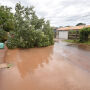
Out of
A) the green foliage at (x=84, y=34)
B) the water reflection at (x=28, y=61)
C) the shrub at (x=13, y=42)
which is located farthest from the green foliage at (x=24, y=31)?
the green foliage at (x=84, y=34)

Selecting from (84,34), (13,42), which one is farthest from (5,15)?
(84,34)

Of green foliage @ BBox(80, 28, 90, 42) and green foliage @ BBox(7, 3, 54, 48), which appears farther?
green foliage @ BBox(80, 28, 90, 42)

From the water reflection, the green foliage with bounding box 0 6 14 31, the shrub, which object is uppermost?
the green foliage with bounding box 0 6 14 31

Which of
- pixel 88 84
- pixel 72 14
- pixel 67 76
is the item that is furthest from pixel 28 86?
pixel 72 14

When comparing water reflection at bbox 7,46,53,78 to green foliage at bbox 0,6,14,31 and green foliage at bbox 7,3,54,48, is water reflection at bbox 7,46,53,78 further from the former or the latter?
green foliage at bbox 0,6,14,31

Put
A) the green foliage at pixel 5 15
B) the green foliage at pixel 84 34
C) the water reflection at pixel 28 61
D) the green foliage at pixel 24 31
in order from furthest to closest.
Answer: the green foliage at pixel 84 34, the green foliage at pixel 24 31, the green foliage at pixel 5 15, the water reflection at pixel 28 61

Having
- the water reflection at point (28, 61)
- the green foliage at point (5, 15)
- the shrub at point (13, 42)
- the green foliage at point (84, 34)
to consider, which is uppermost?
the green foliage at point (5, 15)

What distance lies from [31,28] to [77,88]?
6318 mm

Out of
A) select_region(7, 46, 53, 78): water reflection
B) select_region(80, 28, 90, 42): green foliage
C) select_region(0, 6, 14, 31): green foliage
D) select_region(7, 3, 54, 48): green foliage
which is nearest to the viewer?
select_region(7, 46, 53, 78): water reflection

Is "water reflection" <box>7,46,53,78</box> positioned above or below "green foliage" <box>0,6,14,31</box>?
below

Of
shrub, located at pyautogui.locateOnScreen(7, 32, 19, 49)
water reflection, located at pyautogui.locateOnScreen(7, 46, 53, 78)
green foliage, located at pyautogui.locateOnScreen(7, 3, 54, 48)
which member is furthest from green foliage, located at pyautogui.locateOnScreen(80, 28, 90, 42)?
shrub, located at pyautogui.locateOnScreen(7, 32, 19, 49)

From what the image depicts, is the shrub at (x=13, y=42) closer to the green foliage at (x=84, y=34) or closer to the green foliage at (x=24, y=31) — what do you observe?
the green foliage at (x=24, y=31)

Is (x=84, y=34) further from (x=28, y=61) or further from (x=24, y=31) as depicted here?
(x=28, y=61)

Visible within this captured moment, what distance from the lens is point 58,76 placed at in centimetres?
291
